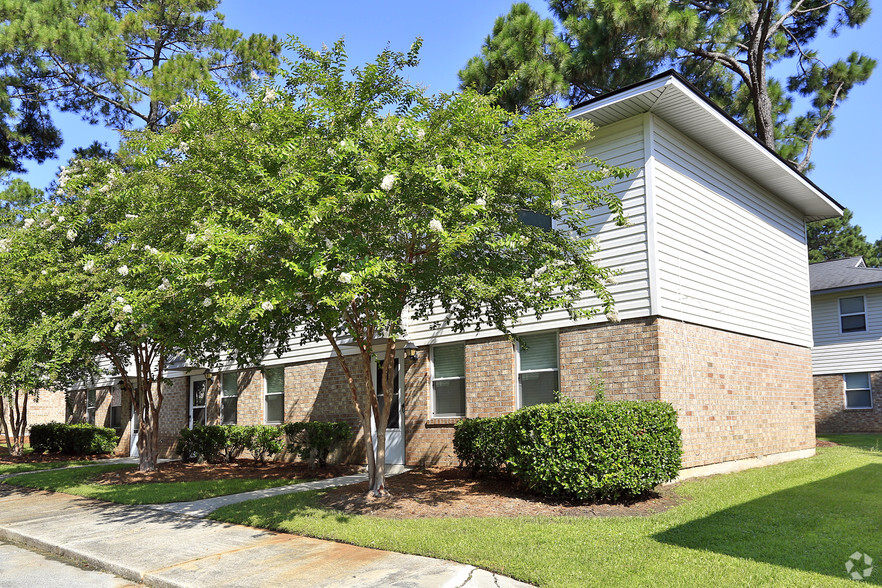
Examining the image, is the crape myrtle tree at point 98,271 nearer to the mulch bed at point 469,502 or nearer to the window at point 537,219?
the mulch bed at point 469,502

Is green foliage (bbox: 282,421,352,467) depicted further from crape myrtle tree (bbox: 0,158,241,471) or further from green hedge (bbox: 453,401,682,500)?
green hedge (bbox: 453,401,682,500)

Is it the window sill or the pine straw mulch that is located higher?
the window sill

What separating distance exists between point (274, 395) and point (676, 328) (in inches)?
415

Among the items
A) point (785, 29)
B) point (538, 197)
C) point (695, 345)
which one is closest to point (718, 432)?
point (695, 345)

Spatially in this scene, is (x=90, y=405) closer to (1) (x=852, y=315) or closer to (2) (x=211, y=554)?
(2) (x=211, y=554)

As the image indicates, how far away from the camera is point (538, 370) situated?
11305mm

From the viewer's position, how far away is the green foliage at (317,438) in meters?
13.5

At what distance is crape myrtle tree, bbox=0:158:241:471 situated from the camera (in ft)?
28.6

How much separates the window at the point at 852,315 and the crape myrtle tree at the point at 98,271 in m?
21.5

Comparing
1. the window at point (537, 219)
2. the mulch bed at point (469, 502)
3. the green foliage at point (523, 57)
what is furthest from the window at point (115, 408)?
the window at point (537, 219)

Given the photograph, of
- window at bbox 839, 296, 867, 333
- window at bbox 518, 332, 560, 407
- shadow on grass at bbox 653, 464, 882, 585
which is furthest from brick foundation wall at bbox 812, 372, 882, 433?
window at bbox 518, 332, 560, 407

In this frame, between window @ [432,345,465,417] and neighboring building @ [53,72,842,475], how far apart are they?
28 mm

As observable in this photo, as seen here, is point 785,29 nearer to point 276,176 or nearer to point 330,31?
point 330,31

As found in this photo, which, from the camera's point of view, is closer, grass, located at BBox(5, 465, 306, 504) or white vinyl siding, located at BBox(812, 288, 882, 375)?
grass, located at BBox(5, 465, 306, 504)
